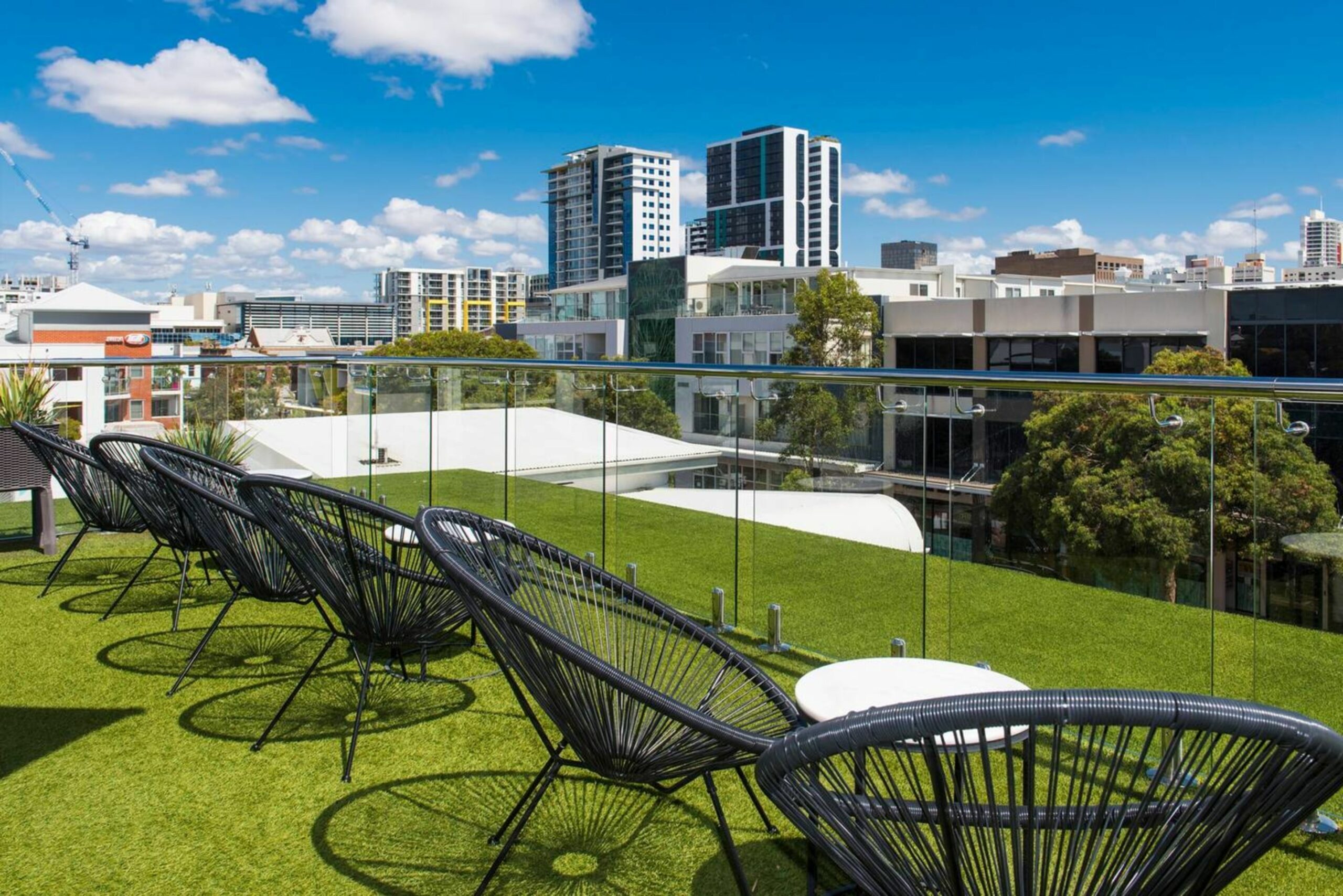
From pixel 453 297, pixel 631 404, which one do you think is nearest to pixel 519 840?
pixel 631 404

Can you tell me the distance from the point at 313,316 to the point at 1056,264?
138455 millimetres

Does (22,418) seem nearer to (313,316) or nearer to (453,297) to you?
(313,316)

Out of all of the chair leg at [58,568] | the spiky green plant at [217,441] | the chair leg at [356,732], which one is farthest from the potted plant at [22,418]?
the chair leg at [356,732]

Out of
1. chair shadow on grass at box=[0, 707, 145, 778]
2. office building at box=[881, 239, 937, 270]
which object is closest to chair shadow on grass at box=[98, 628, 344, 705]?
chair shadow on grass at box=[0, 707, 145, 778]

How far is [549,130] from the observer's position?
157250 millimetres

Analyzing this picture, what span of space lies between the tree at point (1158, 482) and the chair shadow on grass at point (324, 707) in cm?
178

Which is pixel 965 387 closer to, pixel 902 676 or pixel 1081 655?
pixel 1081 655

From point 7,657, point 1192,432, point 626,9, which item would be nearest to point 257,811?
point 7,657

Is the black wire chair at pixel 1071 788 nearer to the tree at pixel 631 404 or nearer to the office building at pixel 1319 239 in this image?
the tree at pixel 631 404

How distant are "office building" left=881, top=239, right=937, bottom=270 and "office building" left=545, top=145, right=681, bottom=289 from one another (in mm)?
43197

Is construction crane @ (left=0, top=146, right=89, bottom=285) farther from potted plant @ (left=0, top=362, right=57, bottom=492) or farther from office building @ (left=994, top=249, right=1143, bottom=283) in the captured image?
potted plant @ (left=0, top=362, right=57, bottom=492)

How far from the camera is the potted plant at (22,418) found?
5.07 metres

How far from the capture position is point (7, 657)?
3615mm

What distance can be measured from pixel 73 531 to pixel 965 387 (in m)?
5.28
